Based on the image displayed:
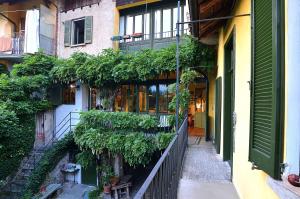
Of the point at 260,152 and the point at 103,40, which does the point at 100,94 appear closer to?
the point at 103,40

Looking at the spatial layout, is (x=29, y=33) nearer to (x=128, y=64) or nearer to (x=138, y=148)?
(x=128, y=64)

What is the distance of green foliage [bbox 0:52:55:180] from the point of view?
1030cm

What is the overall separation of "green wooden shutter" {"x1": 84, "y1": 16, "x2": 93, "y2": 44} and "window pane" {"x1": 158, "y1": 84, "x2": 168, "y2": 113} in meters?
4.91

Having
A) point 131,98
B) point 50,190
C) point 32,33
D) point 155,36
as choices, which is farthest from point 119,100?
point 32,33

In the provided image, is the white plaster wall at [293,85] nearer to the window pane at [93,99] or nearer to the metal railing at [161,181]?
the metal railing at [161,181]

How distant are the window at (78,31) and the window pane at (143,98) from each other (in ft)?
13.4

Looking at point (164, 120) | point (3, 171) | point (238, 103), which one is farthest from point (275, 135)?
point (3, 171)

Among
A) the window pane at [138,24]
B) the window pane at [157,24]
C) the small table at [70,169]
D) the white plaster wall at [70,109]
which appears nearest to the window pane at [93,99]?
the white plaster wall at [70,109]

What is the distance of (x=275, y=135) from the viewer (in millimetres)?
2037

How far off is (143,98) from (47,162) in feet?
18.7

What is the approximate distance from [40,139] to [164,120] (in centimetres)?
767

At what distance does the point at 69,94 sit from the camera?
14484 millimetres

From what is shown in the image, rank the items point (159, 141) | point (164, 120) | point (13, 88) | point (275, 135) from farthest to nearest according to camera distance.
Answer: point (13, 88) → point (164, 120) → point (159, 141) → point (275, 135)

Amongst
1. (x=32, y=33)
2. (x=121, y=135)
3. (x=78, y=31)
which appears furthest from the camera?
(x=78, y=31)
